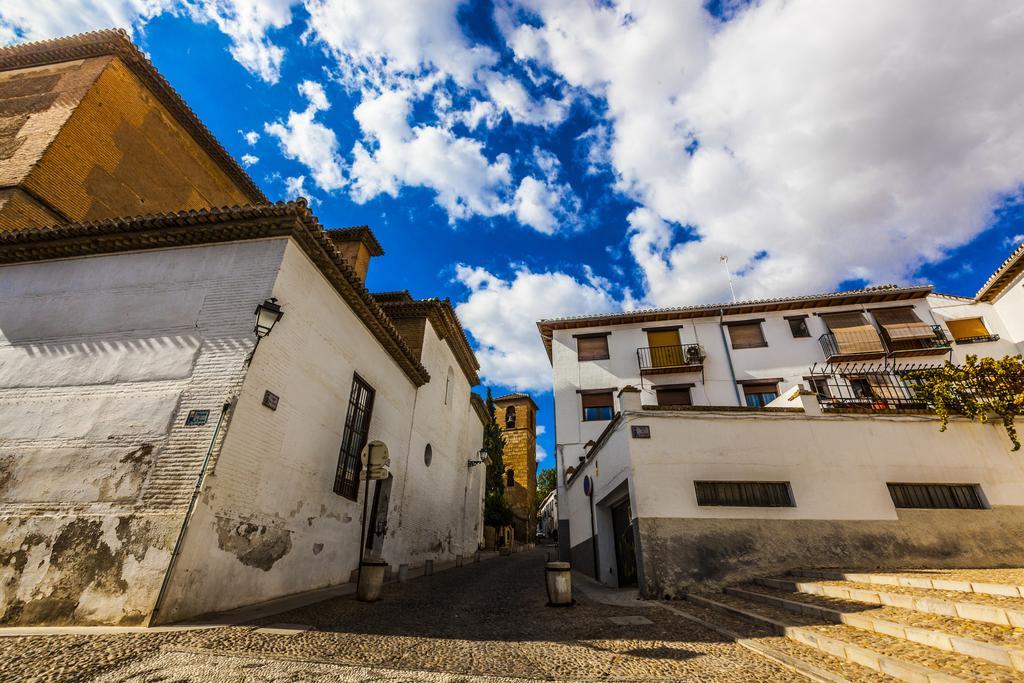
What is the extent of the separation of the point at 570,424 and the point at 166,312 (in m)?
12.3

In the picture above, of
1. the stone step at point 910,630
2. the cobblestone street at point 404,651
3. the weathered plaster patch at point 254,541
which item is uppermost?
the weathered plaster patch at point 254,541

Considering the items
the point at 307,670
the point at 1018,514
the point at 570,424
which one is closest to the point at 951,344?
the point at 1018,514

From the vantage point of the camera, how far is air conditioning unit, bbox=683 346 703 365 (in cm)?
1596

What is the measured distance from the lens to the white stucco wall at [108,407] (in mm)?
5008

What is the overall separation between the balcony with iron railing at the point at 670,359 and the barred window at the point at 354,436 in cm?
1051

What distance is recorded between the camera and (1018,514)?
25.6 ft

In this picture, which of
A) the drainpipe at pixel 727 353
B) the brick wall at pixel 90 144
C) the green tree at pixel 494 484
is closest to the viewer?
the brick wall at pixel 90 144

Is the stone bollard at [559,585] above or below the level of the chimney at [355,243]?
below

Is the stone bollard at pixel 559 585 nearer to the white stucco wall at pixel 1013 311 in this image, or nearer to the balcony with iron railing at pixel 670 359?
the balcony with iron railing at pixel 670 359

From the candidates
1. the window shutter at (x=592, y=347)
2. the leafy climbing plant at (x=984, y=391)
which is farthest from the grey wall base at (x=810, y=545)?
the window shutter at (x=592, y=347)

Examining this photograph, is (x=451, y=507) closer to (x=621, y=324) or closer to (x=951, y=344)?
(x=621, y=324)

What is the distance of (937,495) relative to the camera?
7980 mm

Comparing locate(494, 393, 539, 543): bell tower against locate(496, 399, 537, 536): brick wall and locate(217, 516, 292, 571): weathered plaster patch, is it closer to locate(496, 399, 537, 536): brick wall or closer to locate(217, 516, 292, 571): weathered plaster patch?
locate(496, 399, 537, 536): brick wall

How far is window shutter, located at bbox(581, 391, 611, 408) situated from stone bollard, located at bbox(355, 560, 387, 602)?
1053 cm
